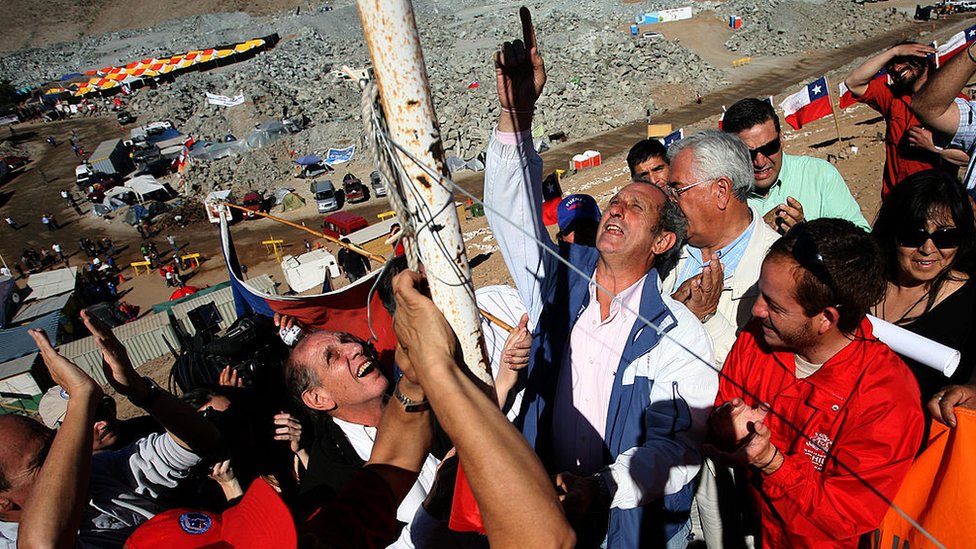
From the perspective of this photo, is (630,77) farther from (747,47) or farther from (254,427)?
(254,427)

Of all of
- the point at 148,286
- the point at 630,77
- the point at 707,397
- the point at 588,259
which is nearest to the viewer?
the point at 707,397

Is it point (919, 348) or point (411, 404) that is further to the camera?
point (919, 348)

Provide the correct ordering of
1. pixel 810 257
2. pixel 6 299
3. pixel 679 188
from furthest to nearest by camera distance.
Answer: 1. pixel 6 299
2. pixel 679 188
3. pixel 810 257

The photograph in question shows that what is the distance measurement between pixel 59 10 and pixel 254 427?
115 meters

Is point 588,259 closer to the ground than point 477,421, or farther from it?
closer to the ground

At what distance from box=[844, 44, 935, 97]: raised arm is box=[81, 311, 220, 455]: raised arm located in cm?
633

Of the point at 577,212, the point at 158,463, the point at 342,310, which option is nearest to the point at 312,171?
the point at 342,310

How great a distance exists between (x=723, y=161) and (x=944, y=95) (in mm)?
2147

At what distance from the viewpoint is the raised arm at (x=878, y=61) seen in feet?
15.9

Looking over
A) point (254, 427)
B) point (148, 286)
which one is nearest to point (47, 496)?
point (254, 427)

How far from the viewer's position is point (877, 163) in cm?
1200

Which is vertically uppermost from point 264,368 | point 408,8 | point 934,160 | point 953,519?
point 408,8

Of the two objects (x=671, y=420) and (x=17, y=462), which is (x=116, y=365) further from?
(x=671, y=420)

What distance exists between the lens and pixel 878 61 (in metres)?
5.09
